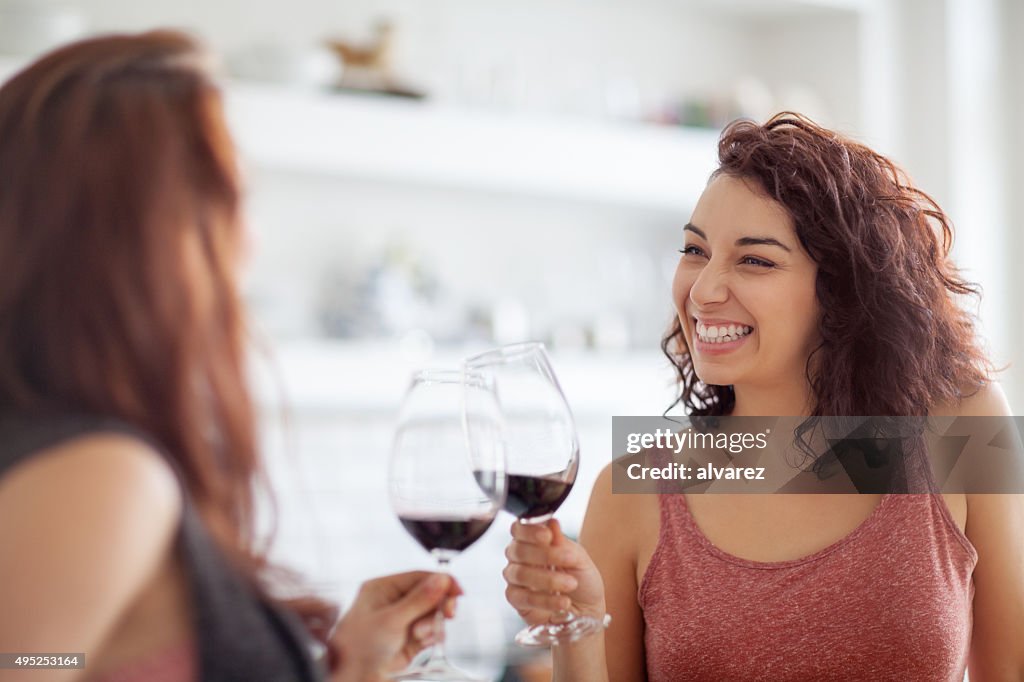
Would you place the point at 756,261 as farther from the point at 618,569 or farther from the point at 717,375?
the point at 618,569

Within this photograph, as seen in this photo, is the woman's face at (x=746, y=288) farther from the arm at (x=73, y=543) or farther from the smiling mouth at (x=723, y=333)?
the arm at (x=73, y=543)

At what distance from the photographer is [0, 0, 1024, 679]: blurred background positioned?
3316 mm

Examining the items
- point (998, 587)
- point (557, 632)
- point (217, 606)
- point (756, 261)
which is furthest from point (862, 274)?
point (217, 606)

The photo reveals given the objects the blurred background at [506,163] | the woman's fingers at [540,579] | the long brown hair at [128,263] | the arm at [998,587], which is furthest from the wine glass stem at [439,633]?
the blurred background at [506,163]

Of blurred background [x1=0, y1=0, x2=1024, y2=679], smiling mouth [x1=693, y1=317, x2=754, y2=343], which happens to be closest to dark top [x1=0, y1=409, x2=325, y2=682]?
smiling mouth [x1=693, y1=317, x2=754, y2=343]

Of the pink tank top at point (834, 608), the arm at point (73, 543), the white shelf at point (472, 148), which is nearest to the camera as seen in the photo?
the arm at point (73, 543)

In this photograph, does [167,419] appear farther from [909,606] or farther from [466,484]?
[909,606]

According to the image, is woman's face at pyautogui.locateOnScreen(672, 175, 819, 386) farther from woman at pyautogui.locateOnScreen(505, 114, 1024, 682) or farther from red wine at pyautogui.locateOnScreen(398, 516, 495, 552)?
red wine at pyautogui.locateOnScreen(398, 516, 495, 552)

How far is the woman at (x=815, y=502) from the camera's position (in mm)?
1425

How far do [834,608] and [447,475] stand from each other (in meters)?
0.71

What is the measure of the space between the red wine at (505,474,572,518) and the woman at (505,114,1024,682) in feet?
1.12

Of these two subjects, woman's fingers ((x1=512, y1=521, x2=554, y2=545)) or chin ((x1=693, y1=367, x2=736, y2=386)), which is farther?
chin ((x1=693, y1=367, x2=736, y2=386))

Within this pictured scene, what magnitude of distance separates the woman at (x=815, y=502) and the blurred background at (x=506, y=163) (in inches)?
50.5

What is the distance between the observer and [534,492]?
107 centimetres
